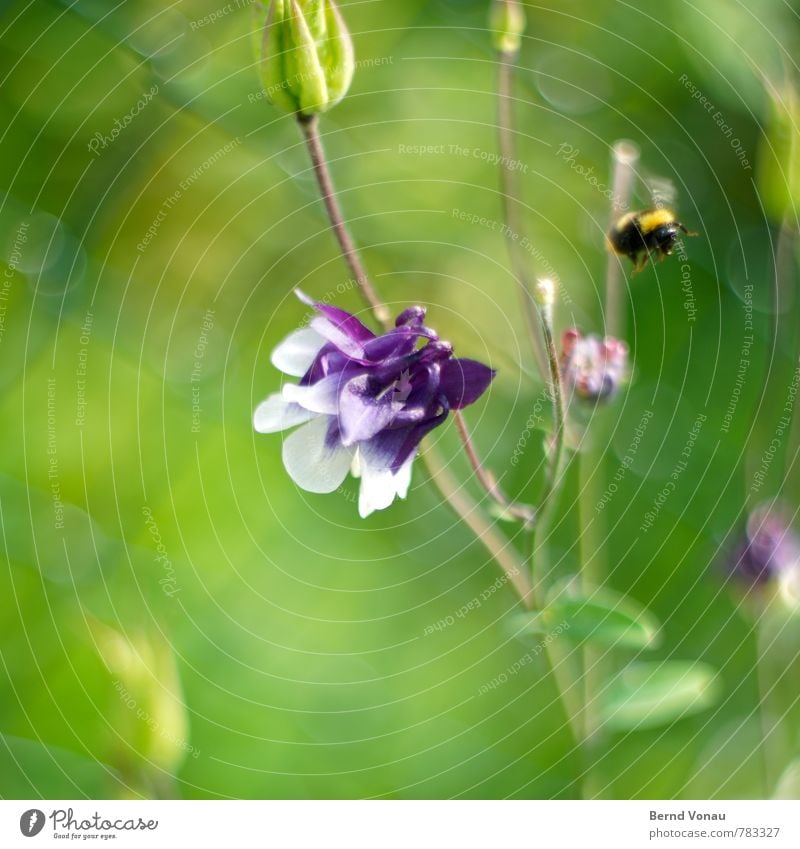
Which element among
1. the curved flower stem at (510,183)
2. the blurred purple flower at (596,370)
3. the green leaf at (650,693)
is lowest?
the green leaf at (650,693)

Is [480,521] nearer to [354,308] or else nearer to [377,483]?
[354,308]

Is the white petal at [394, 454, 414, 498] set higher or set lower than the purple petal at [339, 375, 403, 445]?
lower

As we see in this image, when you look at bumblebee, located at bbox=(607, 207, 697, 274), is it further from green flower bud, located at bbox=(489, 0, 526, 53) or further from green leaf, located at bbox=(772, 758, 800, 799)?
green leaf, located at bbox=(772, 758, 800, 799)

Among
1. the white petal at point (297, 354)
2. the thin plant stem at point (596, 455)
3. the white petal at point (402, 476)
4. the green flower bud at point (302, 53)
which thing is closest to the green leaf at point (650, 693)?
the thin plant stem at point (596, 455)

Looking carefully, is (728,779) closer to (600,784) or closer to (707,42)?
(600,784)

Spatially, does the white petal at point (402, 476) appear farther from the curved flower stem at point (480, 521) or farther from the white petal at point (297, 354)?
the curved flower stem at point (480, 521)

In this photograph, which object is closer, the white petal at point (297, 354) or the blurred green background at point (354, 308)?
the white petal at point (297, 354)

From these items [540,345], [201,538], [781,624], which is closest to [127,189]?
[201,538]

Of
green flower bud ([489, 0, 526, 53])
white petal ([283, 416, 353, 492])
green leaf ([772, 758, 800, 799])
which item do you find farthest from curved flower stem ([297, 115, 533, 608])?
green leaf ([772, 758, 800, 799])
